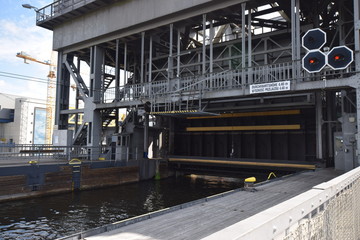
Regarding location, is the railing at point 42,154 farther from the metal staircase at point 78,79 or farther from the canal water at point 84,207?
the metal staircase at point 78,79

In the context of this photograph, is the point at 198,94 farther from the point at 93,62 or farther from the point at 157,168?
the point at 93,62

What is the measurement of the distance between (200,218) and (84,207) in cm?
951

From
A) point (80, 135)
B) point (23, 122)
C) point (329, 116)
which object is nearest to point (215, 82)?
point (329, 116)

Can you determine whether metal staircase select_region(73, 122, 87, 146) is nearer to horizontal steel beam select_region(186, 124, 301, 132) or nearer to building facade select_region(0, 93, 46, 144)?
horizontal steel beam select_region(186, 124, 301, 132)

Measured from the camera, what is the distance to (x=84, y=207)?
1448cm

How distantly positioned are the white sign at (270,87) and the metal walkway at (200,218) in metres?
6.31

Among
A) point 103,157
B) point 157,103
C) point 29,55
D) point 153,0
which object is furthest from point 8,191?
point 29,55

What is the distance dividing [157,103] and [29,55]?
3726 inches

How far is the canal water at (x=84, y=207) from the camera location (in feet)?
36.2

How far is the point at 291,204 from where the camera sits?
2.65 meters

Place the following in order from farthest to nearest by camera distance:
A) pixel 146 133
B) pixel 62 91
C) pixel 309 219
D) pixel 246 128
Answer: pixel 62 91 < pixel 146 133 < pixel 246 128 < pixel 309 219

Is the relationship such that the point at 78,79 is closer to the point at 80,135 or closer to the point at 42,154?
the point at 80,135

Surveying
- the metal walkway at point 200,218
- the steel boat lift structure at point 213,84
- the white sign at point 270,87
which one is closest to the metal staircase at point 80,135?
the steel boat lift structure at point 213,84

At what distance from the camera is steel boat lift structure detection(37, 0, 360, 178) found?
1703 centimetres
